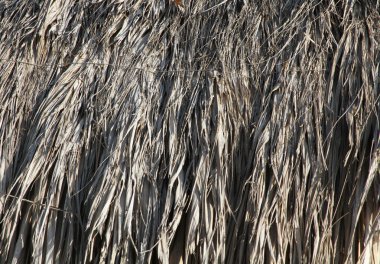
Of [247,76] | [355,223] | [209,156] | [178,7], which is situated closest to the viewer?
[355,223]

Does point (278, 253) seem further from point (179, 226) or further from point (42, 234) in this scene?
point (42, 234)

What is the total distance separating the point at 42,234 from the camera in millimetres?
2094

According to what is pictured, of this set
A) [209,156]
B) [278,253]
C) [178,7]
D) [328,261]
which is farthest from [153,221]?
[178,7]

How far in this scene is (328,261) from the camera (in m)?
1.96

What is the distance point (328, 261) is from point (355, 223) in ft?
0.48

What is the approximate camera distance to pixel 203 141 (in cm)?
208

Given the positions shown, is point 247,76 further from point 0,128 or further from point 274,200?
point 0,128

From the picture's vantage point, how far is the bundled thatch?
1.99 m

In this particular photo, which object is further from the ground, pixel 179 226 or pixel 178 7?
pixel 178 7

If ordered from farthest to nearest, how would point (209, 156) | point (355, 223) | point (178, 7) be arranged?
point (178, 7), point (209, 156), point (355, 223)

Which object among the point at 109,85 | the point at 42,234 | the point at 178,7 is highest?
the point at 178,7

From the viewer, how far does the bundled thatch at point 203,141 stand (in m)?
1.99

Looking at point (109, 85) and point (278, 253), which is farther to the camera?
point (109, 85)

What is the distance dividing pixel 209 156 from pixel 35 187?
606 millimetres
